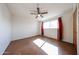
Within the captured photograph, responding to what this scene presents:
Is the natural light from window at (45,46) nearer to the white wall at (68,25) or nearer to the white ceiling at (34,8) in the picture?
the white wall at (68,25)

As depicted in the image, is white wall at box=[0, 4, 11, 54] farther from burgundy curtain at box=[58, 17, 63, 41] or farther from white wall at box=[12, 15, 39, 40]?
burgundy curtain at box=[58, 17, 63, 41]

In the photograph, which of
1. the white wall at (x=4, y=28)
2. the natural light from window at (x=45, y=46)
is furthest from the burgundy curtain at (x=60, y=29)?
the white wall at (x=4, y=28)

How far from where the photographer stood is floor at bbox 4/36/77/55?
146 centimetres

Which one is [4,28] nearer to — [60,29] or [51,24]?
[51,24]

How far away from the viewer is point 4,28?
1.57 m

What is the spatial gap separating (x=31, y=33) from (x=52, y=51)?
0.45m

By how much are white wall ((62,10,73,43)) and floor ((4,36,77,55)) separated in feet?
0.31

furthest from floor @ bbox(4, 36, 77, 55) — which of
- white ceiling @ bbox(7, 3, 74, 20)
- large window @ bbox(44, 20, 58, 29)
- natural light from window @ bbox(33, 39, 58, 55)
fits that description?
white ceiling @ bbox(7, 3, 74, 20)

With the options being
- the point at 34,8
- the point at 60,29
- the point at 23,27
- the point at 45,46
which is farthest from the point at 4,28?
the point at 60,29

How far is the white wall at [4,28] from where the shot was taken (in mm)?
1498

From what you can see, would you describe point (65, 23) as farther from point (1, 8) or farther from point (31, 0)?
point (1, 8)

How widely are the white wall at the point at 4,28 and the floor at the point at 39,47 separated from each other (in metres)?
0.08

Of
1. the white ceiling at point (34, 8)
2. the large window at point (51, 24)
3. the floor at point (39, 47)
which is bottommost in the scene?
the floor at point (39, 47)

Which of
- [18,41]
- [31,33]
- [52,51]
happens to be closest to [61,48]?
[52,51]
